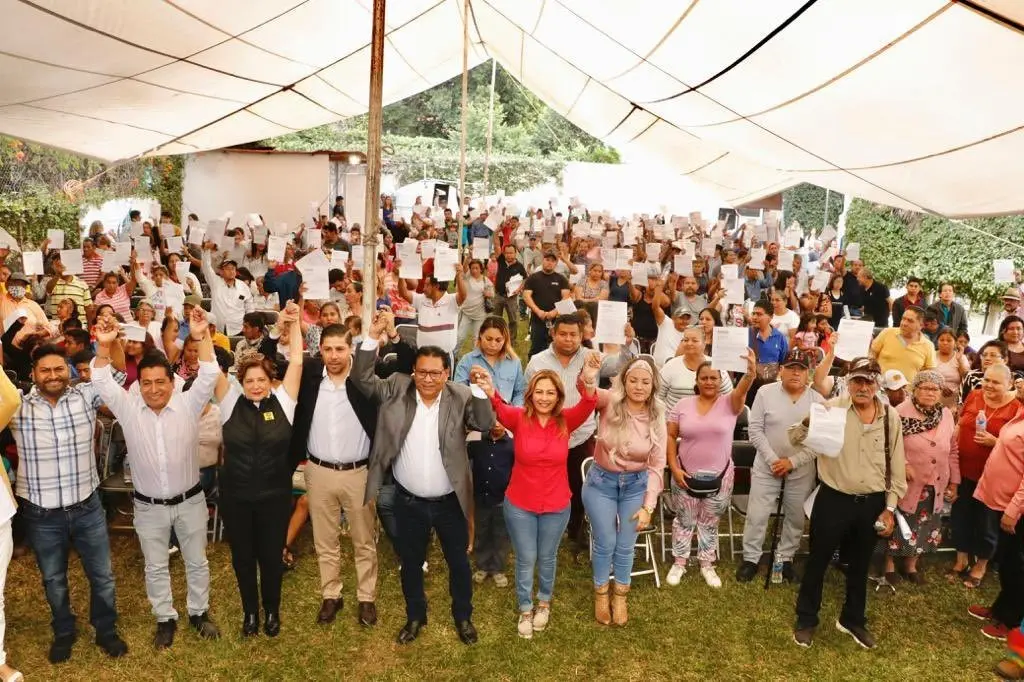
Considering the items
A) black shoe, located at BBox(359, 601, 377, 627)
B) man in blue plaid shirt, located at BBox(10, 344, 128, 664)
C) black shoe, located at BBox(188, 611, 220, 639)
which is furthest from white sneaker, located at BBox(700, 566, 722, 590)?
man in blue plaid shirt, located at BBox(10, 344, 128, 664)

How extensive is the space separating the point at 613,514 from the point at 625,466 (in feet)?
1.17

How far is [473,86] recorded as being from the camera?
4238cm

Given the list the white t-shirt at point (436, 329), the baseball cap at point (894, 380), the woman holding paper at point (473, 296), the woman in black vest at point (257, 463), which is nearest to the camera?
the woman in black vest at point (257, 463)

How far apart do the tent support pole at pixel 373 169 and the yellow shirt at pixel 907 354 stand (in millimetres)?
4452

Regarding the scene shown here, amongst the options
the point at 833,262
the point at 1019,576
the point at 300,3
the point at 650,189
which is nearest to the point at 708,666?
the point at 1019,576

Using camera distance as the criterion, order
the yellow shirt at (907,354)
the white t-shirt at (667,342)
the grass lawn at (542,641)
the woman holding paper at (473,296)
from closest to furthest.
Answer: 1. the grass lawn at (542,641)
2. the yellow shirt at (907,354)
3. the white t-shirt at (667,342)
4. the woman holding paper at (473,296)

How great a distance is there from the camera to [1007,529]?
4.28 meters

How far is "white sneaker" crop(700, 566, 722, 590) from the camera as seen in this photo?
196 inches

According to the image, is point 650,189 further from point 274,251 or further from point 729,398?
point 729,398

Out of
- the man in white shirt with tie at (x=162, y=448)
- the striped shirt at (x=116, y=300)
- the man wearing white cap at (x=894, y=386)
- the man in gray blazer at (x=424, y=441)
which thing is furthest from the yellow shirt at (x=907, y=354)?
the striped shirt at (x=116, y=300)

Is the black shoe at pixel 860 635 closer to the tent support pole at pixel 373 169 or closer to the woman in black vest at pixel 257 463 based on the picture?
the woman in black vest at pixel 257 463

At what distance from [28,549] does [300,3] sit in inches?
177

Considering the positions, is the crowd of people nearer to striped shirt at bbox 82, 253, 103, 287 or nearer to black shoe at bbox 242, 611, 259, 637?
black shoe at bbox 242, 611, 259, 637

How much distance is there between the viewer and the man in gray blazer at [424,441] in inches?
156
